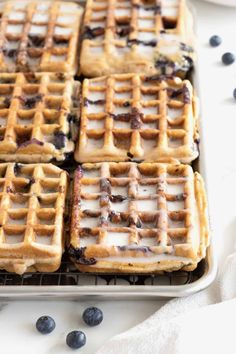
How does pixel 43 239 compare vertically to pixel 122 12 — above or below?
below

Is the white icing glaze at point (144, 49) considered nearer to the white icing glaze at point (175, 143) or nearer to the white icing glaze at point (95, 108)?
the white icing glaze at point (95, 108)

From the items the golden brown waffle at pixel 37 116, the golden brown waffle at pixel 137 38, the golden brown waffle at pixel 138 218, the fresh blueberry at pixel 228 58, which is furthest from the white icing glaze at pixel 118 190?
the fresh blueberry at pixel 228 58

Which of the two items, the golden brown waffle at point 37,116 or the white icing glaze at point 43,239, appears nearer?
the white icing glaze at point 43,239

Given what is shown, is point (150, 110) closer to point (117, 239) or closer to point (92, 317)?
point (117, 239)

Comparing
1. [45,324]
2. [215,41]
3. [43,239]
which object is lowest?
[45,324]

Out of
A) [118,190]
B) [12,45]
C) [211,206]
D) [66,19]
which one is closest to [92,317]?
[118,190]

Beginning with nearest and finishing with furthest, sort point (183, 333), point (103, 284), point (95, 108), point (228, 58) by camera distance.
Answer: point (183, 333), point (103, 284), point (95, 108), point (228, 58)

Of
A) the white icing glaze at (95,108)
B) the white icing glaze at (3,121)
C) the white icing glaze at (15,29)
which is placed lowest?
the white icing glaze at (3,121)

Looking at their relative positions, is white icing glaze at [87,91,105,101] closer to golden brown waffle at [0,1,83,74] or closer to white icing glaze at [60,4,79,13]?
golden brown waffle at [0,1,83,74]
